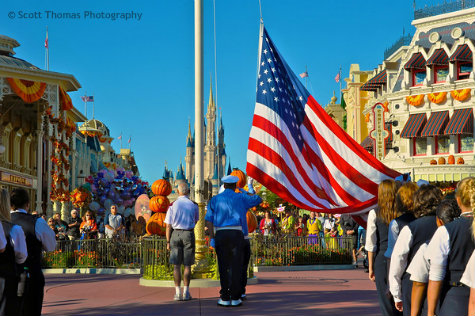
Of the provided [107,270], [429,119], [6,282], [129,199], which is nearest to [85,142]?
[129,199]

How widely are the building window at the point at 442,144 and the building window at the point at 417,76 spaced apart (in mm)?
→ 3536

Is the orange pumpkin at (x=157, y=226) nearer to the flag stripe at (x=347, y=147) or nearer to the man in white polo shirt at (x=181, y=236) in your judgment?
the man in white polo shirt at (x=181, y=236)

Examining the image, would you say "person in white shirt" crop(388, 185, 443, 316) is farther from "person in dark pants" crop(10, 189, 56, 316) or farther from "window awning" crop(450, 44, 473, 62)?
"window awning" crop(450, 44, 473, 62)

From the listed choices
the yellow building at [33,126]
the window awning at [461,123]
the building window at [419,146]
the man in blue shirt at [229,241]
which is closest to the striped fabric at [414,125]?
the building window at [419,146]

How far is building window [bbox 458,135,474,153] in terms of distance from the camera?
4095 centimetres

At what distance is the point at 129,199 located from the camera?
145 ft

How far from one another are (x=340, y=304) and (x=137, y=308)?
9.14ft

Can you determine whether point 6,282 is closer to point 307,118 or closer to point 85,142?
point 307,118

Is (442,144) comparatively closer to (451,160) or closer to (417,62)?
(451,160)

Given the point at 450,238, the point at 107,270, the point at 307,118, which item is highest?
the point at 307,118

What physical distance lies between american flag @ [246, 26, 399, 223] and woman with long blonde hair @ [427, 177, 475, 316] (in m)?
5.52

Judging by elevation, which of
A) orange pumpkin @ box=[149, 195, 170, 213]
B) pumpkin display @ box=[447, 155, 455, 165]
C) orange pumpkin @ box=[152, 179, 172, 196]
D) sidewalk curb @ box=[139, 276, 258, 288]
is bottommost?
sidewalk curb @ box=[139, 276, 258, 288]

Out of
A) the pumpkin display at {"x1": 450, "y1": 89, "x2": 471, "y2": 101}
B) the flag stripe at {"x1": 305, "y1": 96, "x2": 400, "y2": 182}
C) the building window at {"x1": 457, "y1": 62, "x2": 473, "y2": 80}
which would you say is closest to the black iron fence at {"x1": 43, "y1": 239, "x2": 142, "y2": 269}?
the flag stripe at {"x1": 305, "y1": 96, "x2": 400, "y2": 182}

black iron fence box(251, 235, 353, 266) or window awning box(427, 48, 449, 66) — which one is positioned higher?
window awning box(427, 48, 449, 66)
